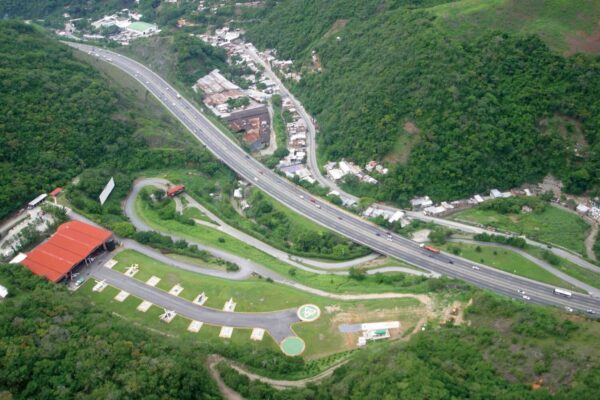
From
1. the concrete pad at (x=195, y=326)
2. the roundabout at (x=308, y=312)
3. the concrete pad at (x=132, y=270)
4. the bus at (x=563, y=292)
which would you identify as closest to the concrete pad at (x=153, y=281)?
the concrete pad at (x=132, y=270)

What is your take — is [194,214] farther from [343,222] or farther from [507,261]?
[507,261]

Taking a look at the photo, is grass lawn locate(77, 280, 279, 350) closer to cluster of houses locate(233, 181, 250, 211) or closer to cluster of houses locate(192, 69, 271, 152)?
cluster of houses locate(233, 181, 250, 211)

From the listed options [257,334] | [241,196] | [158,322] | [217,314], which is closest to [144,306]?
[158,322]

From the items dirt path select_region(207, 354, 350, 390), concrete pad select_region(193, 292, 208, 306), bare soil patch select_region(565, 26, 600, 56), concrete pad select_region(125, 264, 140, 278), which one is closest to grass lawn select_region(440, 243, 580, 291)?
dirt path select_region(207, 354, 350, 390)

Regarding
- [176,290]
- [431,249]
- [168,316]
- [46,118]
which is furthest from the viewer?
[46,118]

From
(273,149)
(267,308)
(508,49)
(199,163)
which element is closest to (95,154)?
(199,163)

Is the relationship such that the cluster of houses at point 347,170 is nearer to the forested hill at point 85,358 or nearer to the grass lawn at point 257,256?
the grass lawn at point 257,256
